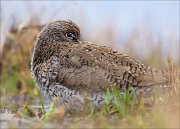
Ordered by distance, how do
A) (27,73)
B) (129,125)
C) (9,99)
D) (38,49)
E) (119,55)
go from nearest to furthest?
(129,125)
(119,55)
(38,49)
(9,99)
(27,73)

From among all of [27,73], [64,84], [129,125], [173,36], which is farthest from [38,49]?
[173,36]

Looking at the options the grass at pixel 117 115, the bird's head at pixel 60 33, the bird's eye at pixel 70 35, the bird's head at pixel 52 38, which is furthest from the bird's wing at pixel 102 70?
the bird's eye at pixel 70 35

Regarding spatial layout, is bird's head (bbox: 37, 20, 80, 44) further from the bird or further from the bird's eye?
the bird

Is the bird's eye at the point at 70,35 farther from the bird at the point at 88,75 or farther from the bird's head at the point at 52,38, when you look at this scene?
the bird at the point at 88,75

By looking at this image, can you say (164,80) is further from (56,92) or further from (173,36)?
(173,36)

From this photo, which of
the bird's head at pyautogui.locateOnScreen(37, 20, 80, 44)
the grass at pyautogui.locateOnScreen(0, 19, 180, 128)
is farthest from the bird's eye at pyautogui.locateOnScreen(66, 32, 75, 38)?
the grass at pyautogui.locateOnScreen(0, 19, 180, 128)

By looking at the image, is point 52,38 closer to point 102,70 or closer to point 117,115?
point 102,70
